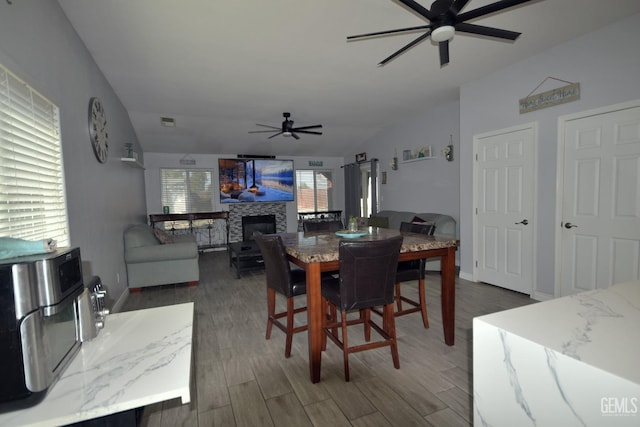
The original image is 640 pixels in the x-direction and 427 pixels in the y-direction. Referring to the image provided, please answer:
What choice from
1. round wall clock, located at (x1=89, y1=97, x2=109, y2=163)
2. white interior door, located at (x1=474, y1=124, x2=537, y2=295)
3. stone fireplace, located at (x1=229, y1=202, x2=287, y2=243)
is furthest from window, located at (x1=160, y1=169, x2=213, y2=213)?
white interior door, located at (x1=474, y1=124, x2=537, y2=295)

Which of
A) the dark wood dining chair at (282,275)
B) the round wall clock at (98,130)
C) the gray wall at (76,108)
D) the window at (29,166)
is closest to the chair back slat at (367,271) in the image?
the dark wood dining chair at (282,275)

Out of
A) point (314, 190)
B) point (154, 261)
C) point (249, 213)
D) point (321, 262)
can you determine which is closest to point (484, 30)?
point (321, 262)

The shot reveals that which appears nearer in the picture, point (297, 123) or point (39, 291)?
point (39, 291)

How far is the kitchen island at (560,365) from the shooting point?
0.59 m

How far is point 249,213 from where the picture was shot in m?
7.99

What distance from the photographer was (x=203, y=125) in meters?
6.06

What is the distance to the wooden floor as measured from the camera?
1696 mm

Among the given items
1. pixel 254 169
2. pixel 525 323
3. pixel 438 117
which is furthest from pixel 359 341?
pixel 254 169

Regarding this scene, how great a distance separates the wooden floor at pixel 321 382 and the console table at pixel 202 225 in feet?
14.1

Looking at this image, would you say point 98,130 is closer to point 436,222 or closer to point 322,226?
point 322,226

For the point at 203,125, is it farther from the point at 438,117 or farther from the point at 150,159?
the point at 438,117

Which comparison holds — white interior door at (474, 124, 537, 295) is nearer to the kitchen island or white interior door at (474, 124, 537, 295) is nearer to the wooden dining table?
the wooden dining table

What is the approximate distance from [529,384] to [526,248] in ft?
11.2

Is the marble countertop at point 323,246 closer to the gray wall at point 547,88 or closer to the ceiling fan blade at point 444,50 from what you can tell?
the ceiling fan blade at point 444,50
